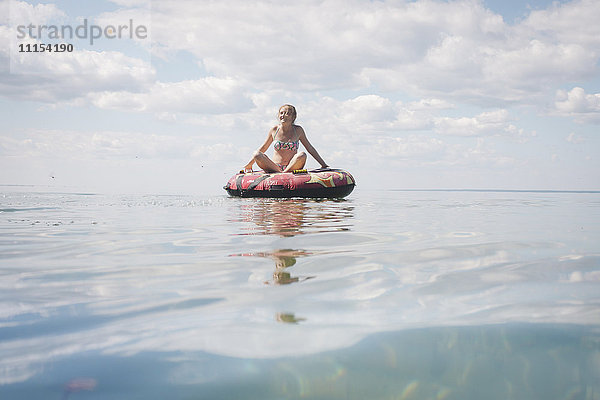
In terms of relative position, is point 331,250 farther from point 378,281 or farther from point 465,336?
point 465,336

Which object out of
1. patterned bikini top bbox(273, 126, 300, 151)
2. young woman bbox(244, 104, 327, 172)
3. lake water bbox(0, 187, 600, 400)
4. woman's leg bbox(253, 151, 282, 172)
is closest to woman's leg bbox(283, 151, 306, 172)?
young woman bbox(244, 104, 327, 172)

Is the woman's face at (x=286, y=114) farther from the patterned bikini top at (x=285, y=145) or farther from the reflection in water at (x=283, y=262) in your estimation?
the reflection in water at (x=283, y=262)

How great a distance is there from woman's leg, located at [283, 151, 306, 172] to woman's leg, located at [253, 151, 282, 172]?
1.68 ft

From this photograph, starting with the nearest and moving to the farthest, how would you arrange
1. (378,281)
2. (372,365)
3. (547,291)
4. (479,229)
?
1. (372,365)
2. (547,291)
3. (378,281)
4. (479,229)

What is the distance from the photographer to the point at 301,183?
1022cm

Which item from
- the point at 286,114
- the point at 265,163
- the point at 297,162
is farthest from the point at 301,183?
the point at 286,114

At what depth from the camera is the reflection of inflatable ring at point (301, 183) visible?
10.2 meters

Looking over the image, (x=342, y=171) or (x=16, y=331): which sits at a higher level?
(x=342, y=171)

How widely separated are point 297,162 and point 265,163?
2.96ft

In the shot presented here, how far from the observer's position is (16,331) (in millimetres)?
1404

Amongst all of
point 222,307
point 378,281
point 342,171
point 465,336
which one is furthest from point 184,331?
point 342,171

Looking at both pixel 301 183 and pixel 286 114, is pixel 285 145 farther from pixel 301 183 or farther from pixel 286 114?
pixel 301 183

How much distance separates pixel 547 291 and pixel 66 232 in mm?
3918

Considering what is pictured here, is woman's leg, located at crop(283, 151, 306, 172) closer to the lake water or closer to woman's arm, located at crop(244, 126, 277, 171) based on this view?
woman's arm, located at crop(244, 126, 277, 171)
